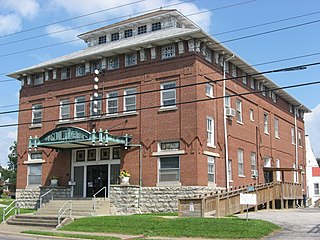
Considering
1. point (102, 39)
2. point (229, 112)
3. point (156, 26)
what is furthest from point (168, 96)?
point (102, 39)

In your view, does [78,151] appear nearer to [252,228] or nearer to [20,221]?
[20,221]

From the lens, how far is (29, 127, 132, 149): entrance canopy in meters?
28.4

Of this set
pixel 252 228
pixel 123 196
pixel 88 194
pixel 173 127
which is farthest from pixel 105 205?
pixel 252 228

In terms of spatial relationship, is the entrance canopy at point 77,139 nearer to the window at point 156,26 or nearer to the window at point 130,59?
the window at point 130,59

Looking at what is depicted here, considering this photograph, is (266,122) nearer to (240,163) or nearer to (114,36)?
(240,163)

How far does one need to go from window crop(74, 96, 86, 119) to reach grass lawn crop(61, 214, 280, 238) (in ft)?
36.0

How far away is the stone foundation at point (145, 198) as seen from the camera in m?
27.9

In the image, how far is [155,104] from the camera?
1163 inches

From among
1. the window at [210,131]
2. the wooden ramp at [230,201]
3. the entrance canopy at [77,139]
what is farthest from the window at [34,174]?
the wooden ramp at [230,201]

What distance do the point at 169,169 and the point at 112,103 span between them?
20.9 feet

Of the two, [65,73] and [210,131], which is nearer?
[210,131]

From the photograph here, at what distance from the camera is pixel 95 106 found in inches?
1271

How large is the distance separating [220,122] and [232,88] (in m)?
3.50

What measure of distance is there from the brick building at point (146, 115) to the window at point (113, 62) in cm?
7
